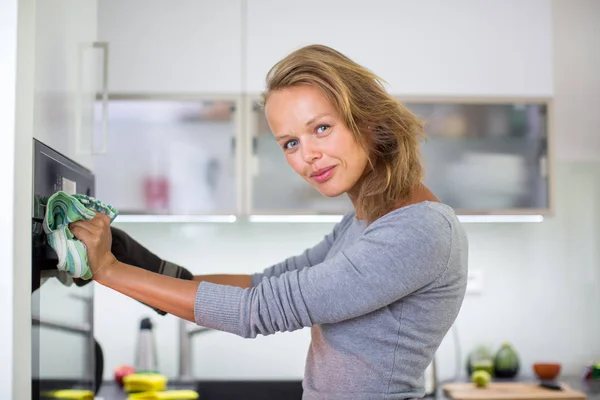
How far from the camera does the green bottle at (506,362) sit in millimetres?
3064

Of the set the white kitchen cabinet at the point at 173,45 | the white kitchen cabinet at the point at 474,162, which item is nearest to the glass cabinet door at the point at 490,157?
the white kitchen cabinet at the point at 474,162

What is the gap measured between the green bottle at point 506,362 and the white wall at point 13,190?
2463 mm

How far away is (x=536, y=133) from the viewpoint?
9.45ft

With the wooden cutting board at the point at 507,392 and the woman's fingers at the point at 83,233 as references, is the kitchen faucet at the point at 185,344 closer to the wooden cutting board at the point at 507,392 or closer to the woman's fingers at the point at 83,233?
the wooden cutting board at the point at 507,392

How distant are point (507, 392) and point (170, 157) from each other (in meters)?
1.56

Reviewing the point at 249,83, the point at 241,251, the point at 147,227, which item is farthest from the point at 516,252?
the point at 147,227

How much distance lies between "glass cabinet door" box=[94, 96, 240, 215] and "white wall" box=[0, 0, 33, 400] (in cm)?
183

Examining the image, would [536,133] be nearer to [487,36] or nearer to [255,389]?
[487,36]

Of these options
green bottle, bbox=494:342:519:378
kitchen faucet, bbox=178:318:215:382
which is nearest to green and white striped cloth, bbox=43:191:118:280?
kitchen faucet, bbox=178:318:215:382

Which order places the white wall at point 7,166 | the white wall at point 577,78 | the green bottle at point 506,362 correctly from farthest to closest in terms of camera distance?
the white wall at point 577,78 → the green bottle at point 506,362 → the white wall at point 7,166

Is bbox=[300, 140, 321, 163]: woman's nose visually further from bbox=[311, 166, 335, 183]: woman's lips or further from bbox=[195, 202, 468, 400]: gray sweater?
bbox=[195, 202, 468, 400]: gray sweater

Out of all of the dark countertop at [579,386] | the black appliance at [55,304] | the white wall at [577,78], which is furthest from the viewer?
the white wall at [577,78]

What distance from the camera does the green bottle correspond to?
306cm

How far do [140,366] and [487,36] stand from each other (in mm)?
1961
